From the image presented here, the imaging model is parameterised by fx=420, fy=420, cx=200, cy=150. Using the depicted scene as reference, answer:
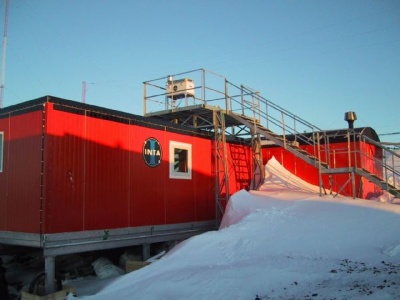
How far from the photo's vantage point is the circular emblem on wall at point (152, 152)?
1339 cm

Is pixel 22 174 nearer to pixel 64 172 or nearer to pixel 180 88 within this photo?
pixel 64 172

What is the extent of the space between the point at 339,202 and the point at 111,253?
744 centimetres

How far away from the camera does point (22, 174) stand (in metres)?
11.0

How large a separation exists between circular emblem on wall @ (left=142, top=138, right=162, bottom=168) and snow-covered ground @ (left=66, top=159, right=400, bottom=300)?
2.90 m

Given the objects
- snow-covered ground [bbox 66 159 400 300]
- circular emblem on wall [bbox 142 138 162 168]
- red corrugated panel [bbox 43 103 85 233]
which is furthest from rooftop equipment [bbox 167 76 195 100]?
red corrugated panel [bbox 43 103 85 233]

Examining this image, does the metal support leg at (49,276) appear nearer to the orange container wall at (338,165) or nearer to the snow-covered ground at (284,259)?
the snow-covered ground at (284,259)

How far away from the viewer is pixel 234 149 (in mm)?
18109

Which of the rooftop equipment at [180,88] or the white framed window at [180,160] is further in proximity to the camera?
the rooftop equipment at [180,88]

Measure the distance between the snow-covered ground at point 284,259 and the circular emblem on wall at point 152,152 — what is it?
2.90m

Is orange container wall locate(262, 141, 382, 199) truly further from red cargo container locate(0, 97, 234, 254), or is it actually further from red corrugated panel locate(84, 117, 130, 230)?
red corrugated panel locate(84, 117, 130, 230)

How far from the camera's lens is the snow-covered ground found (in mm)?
6926

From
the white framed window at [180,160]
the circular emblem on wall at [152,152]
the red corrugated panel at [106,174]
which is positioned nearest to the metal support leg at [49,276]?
the red corrugated panel at [106,174]

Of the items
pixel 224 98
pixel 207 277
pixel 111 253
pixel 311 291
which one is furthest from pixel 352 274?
pixel 224 98

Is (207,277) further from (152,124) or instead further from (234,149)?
(234,149)
